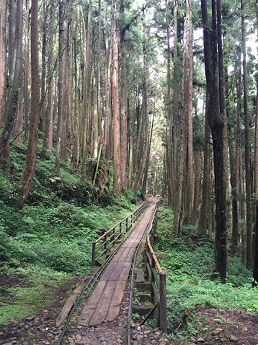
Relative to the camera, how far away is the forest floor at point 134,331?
5.56 m

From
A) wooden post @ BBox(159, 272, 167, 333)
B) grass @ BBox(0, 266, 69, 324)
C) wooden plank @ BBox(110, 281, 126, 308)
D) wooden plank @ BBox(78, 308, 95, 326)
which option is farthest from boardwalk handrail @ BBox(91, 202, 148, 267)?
wooden post @ BBox(159, 272, 167, 333)

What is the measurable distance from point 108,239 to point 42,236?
2476 mm

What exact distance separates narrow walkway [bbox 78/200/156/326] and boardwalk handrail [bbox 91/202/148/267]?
0.46 metres

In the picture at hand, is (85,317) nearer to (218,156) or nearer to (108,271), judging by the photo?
(108,271)

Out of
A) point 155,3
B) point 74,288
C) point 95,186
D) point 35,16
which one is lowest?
point 74,288

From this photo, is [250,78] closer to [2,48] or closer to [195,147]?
[195,147]

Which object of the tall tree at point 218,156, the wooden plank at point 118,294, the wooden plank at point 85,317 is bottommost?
the wooden plank at point 118,294

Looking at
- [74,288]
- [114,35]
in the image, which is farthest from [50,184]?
[114,35]

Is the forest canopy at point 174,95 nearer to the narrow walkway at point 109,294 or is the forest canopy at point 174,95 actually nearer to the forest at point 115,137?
the forest at point 115,137

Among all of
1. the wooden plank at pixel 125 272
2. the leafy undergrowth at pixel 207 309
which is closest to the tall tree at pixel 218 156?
the leafy undergrowth at pixel 207 309

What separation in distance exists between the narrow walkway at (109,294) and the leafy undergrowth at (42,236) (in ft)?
3.06

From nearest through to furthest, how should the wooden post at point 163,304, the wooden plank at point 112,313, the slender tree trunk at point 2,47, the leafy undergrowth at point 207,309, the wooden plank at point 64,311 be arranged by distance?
1. the leafy undergrowth at point 207,309
2. the wooden post at point 163,304
3. the wooden plank at point 64,311
4. the wooden plank at point 112,313
5. the slender tree trunk at point 2,47

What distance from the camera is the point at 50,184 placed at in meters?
17.7

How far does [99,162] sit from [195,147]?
700 centimetres
